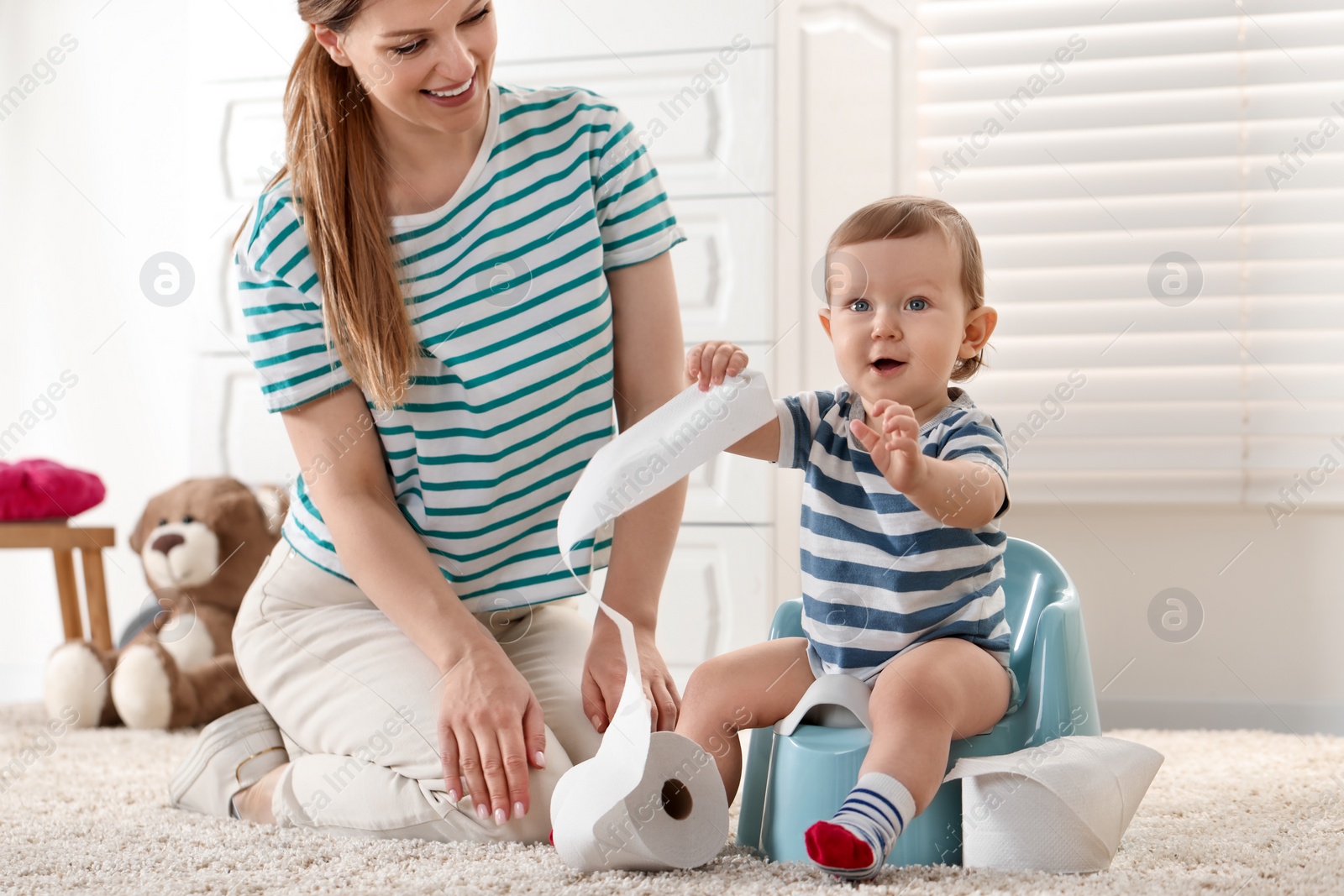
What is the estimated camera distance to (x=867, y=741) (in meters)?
0.78

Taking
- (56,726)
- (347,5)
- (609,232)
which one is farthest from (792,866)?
(56,726)

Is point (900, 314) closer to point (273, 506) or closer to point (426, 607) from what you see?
point (426, 607)

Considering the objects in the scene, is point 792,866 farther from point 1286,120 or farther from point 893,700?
point 1286,120

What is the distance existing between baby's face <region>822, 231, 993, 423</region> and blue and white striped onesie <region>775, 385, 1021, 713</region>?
0.04 metres

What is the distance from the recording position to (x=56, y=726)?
1.65 metres

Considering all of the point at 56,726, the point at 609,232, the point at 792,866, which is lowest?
the point at 56,726

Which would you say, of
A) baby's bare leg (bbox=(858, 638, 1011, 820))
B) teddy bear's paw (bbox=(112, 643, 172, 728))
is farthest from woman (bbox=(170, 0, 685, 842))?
teddy bear's paw (bbox=(112, 643, 172, 728))

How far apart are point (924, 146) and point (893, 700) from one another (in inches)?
50.0

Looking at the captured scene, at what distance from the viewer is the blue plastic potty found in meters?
0.79
